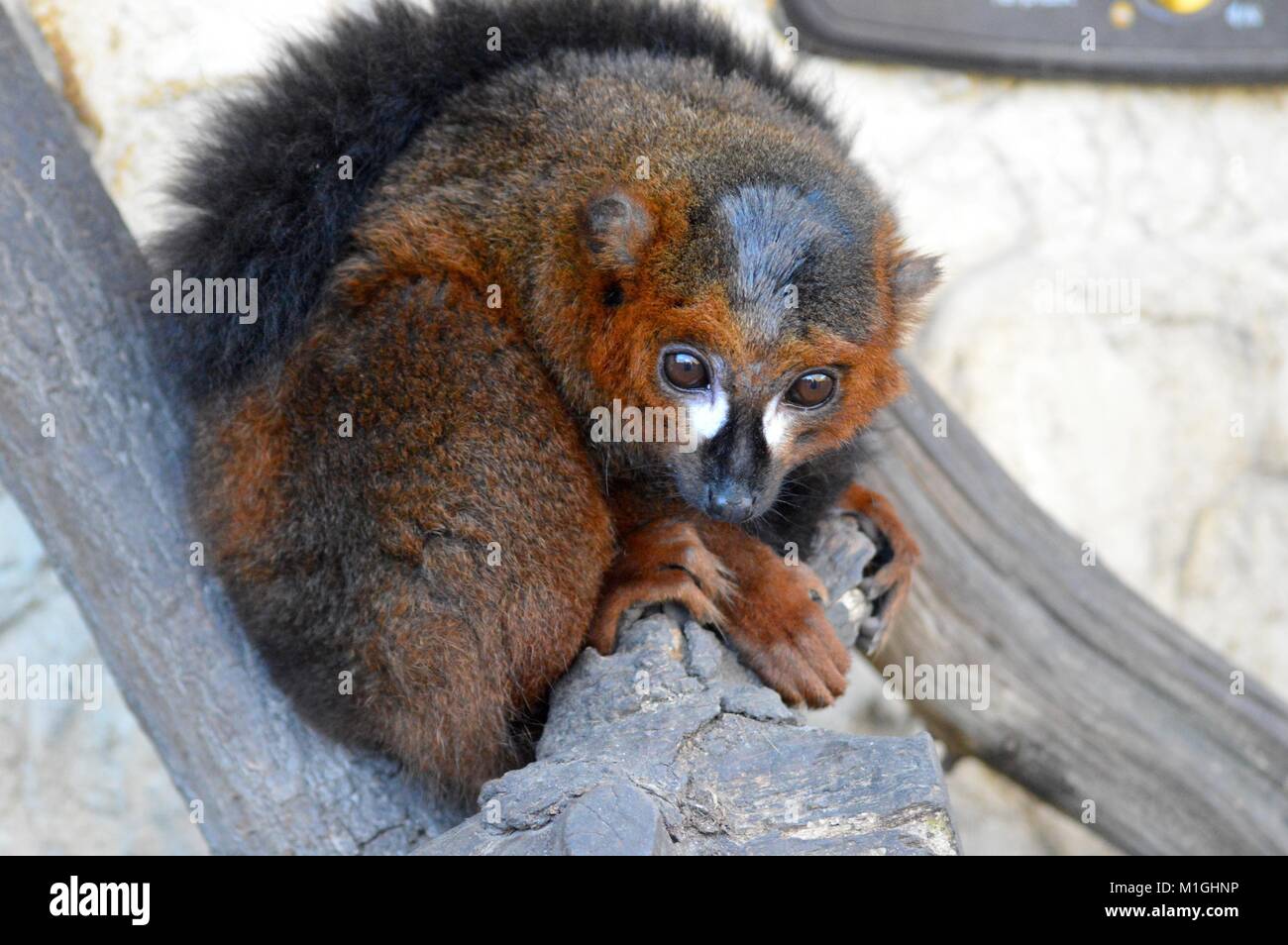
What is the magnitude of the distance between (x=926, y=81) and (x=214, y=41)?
8.73ft

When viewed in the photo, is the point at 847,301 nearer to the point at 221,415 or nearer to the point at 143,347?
the point at 221,415

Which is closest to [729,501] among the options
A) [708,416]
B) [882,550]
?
[708,416]

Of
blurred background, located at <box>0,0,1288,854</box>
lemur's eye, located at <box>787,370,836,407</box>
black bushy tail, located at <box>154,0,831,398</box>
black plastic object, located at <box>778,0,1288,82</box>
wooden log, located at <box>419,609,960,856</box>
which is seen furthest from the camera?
blurred background, located at <box>0,0,1288,854</box>

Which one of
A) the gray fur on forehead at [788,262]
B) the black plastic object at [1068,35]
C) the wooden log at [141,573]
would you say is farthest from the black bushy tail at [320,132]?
the black plastic object at [1068,35]

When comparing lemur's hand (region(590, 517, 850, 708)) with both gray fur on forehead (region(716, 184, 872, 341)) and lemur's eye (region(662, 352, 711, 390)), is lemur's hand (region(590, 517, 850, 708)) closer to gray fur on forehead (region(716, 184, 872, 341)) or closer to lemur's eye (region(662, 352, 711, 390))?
lemur's eye (region(662, 352, 711, 390))

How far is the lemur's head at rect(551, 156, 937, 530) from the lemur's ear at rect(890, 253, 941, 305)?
0.28ft

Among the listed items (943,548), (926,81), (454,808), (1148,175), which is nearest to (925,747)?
(454,808)

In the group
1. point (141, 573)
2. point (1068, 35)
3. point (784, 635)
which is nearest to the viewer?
point (784, 635)

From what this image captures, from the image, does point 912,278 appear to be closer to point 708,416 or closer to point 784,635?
point 708,416

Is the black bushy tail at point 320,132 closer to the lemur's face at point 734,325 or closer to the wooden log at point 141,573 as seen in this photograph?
the wooden log at point 141,573

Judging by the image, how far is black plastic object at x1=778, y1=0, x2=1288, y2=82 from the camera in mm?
4402

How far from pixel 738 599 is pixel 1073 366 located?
280cm

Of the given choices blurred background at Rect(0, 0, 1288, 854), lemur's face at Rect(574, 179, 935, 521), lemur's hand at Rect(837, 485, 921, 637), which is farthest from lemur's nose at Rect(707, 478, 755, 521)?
blurred background at Rect(0, 0, 1288, 854)

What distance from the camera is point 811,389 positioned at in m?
2.60
